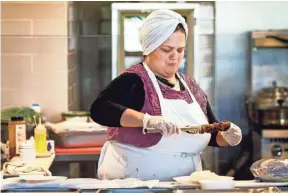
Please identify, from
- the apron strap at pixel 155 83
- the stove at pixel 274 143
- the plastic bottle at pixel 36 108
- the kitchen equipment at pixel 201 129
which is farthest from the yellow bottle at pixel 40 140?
the stove at pixel 274 143

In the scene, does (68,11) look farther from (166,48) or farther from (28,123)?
(166,48)

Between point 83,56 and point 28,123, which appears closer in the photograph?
point 28,123

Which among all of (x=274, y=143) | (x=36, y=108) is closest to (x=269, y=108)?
(x=274, y=143)

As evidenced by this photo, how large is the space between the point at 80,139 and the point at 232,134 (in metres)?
1.19

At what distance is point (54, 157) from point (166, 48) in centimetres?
100

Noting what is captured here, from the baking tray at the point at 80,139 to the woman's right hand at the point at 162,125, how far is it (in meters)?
1.16

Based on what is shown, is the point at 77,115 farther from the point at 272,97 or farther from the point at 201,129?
the point at 201,129

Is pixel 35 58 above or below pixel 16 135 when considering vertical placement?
above

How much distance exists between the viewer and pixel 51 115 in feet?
10.6

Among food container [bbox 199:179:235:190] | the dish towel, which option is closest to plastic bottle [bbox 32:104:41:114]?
the dish towel

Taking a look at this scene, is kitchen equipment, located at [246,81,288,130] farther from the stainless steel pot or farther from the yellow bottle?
the yellow bottle

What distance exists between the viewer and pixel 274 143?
10.2 ft

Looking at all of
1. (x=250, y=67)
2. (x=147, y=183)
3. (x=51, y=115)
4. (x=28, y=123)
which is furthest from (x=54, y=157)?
(x=250, y=67)

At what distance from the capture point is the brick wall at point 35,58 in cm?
319
